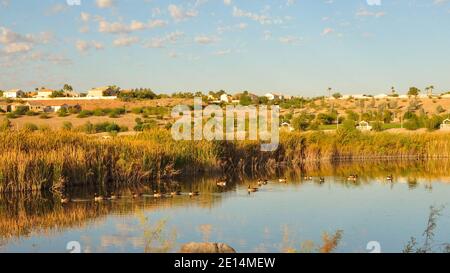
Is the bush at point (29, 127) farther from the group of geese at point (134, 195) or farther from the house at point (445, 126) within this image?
the house at point (445, 126)

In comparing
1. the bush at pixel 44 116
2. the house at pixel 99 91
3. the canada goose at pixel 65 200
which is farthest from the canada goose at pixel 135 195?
the house at pixel 99 91

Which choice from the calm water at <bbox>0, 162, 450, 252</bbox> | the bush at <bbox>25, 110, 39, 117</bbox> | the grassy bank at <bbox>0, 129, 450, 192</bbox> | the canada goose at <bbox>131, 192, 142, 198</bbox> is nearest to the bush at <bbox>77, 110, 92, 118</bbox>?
the bush at <bbox>25, 110, 39, 117</bbox>

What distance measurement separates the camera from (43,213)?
1605 cm

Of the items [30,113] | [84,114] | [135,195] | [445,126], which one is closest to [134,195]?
[135,195]

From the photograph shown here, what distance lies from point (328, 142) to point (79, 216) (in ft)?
69.5

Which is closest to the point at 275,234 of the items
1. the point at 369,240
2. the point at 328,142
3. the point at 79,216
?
the point at 369,240

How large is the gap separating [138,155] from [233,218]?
8.13 m

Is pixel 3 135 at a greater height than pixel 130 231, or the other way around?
pixel 3 135

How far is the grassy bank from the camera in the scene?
63.2 feet

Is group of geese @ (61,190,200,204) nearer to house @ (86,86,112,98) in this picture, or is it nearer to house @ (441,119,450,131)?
house @ (441,119,450,131)

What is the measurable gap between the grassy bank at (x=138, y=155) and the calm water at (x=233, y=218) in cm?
104

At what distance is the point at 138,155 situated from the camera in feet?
75.2
